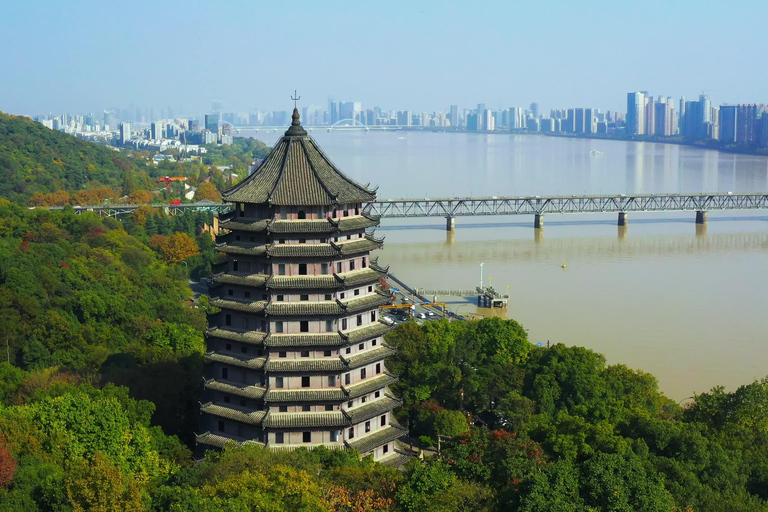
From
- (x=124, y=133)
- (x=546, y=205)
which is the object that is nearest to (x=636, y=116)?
(x=124, y=133)

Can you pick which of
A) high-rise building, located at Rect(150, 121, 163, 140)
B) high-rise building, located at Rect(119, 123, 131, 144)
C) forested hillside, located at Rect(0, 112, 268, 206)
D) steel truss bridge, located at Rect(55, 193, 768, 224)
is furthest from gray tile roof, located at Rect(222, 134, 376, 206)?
high-rise building, located at Rect(119, 123, 131, 144)

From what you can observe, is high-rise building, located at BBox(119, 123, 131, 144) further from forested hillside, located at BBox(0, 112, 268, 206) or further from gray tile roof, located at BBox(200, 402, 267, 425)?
gray tile roof, located at BBox(200, 402, 267, 425)

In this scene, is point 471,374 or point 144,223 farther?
point 144,223

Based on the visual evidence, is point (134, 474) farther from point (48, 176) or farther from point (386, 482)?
point (48, 176)

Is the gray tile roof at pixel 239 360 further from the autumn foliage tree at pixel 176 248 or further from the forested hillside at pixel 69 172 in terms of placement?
the forested hillside at pixel 69 172

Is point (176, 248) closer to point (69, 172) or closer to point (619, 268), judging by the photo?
point (619, 268)

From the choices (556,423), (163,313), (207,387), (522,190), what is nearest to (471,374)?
(556,423)
